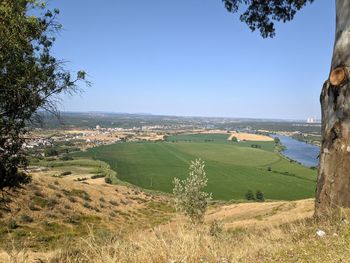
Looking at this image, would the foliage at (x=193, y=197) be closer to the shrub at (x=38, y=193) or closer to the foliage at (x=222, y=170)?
the shrub at (x=38, y=193)

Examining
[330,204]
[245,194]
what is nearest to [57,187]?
[330,204]

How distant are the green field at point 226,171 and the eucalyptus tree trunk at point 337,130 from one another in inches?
2669

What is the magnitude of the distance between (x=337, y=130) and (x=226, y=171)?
338 feet

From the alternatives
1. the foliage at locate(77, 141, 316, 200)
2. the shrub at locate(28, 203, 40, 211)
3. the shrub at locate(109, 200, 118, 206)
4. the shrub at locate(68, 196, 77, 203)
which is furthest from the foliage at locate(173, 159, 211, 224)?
the foliage at locate(77, 141, 316, 200)

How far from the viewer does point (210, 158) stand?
136750 millimetres

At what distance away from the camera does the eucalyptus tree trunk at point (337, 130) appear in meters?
6.57

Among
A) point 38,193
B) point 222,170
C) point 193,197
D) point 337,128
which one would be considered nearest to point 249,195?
point 222,170

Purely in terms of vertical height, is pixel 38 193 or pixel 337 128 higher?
pixel 337 128

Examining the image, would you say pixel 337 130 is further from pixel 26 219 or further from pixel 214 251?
pixel 26 219

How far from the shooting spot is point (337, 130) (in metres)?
6.71

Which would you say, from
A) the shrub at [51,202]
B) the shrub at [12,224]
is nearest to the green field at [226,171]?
the shrub at [51,202]

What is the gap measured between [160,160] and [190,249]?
124 m

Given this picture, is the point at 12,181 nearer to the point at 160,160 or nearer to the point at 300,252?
the point at 300,252

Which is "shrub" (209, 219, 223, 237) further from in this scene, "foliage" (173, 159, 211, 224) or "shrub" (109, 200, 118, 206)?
"shrub" (109, 200, 118, 206)
